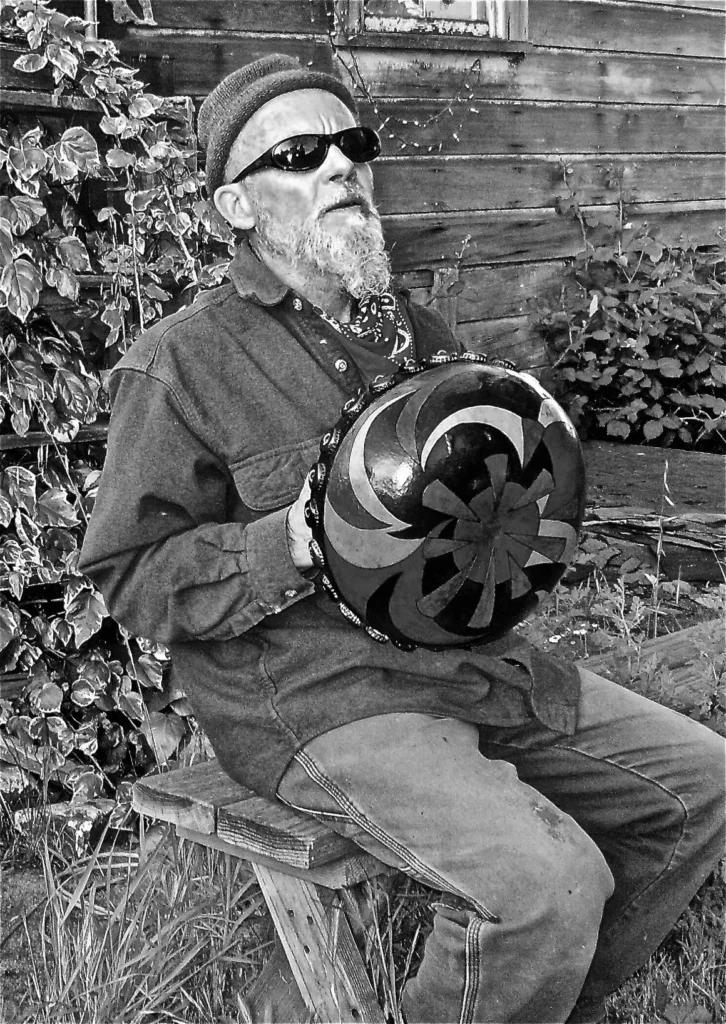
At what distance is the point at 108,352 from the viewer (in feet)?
10.1

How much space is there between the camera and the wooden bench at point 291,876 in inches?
76.3

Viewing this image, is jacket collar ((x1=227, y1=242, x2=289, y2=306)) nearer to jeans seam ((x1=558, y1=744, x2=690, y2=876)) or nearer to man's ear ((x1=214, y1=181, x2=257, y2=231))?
man's ear ((x1=214, y1=181, x2=257, y2=231))

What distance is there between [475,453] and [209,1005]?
1.28 metres

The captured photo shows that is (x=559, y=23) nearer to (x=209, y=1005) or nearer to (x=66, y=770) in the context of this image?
(x=66, y=770)

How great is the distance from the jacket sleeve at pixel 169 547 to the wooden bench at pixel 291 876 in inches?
12.5

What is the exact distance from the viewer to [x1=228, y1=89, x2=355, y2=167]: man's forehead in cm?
201

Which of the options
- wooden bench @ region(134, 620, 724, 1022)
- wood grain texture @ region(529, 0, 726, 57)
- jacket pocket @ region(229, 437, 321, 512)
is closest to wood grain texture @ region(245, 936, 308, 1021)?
wooden bench @ region(134, 620, 724, 1022)

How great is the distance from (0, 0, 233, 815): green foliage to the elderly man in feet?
2.86

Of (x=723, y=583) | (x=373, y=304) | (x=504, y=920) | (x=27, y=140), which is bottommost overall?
(x=723, y=583)

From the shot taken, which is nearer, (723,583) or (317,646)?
(317,646)

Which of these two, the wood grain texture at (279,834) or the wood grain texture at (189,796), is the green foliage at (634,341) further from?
the wood grain texture at (279,834)

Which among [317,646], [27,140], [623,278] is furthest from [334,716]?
[623,278]

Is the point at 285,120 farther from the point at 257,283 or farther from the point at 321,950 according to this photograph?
the point at 321,950

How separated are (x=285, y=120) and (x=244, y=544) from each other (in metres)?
0.71
